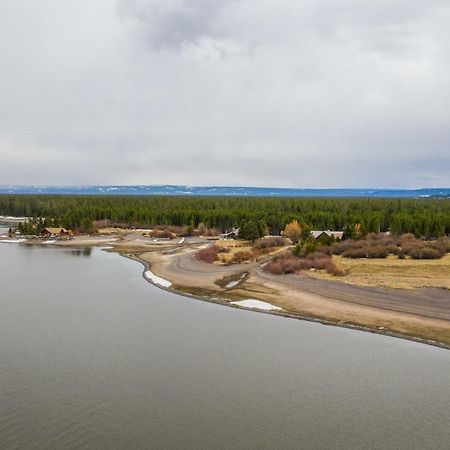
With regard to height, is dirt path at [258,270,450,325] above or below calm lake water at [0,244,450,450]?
above

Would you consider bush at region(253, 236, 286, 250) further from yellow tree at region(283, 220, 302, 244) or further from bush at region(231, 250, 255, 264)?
bush at region(231, 250, 255, 264)

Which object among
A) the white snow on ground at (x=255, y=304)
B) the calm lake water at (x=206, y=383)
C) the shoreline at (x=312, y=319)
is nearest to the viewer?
the calm lake water at (x=206, y=383)

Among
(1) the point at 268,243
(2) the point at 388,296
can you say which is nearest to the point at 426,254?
(2) the point at 388,296

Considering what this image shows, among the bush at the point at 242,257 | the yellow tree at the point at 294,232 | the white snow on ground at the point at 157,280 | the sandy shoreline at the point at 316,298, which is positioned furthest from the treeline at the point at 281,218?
the white snow on ground at the point at 157,280

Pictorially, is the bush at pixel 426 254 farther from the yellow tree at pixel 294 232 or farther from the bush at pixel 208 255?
the yellow tree at pixel 294 232

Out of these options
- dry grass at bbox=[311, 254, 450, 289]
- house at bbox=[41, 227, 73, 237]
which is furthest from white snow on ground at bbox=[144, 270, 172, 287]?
house at bbox=[41, 227, 73, 237]

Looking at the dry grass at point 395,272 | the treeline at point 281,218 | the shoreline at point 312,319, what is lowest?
the shoreline at point 312,319

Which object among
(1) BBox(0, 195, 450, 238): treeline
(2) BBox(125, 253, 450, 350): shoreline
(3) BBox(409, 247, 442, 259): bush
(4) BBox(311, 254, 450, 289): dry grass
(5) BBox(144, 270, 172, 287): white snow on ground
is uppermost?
(1) BBox(0, 195, 450, 238): treeline

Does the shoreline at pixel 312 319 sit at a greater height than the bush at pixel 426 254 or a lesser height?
lesser
